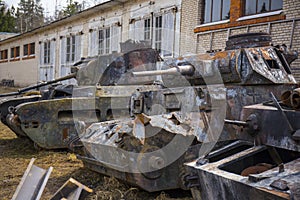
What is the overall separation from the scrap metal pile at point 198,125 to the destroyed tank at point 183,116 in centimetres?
1

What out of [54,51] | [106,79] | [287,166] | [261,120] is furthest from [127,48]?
[54,51]

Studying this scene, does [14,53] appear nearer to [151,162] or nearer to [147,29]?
[147,29]

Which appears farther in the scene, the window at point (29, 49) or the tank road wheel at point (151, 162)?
the window at point (29, 49)

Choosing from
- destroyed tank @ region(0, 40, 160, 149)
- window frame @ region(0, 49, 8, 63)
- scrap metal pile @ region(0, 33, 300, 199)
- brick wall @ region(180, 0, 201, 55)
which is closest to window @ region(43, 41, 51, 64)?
window frame @ region(0, 49, 8, 63)

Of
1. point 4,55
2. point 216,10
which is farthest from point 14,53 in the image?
point 216,10

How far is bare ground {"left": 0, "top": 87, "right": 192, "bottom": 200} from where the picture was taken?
503cm

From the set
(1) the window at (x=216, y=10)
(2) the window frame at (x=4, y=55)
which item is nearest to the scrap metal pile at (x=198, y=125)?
(1) the window at (x=216, y=10)

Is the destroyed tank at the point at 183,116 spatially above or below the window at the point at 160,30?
below

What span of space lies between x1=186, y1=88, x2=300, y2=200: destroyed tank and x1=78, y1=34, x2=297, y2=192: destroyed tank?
0.84m

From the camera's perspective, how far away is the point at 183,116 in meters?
4.88

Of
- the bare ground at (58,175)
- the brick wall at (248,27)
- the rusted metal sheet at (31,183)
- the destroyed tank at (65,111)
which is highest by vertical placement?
the brick wall at (248,27)

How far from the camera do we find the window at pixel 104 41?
16.6m

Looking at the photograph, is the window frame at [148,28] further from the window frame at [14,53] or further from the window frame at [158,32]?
the window frame at [14,53]

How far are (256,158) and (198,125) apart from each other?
1386 mm
